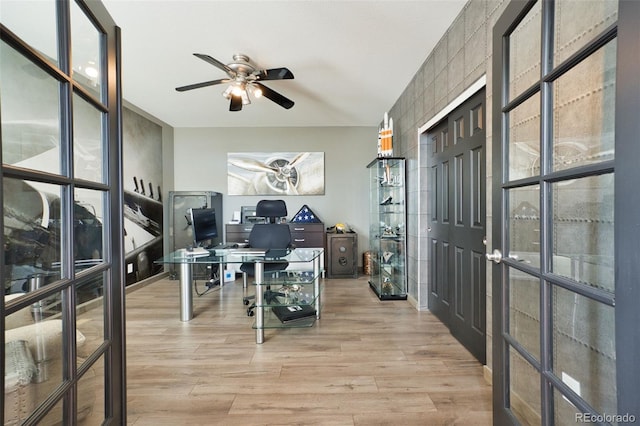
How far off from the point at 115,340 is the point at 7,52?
1.10 meters

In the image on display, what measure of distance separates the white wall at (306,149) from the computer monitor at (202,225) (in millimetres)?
1284

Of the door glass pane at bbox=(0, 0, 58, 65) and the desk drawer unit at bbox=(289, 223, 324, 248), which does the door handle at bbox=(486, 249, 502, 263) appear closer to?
the door glass pane at bbox=(0, 0, 58, 65)

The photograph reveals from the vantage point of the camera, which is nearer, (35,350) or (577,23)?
(35,350)

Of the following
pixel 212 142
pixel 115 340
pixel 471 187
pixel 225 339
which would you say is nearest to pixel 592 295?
pixel 471 187

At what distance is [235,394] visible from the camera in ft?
5.34

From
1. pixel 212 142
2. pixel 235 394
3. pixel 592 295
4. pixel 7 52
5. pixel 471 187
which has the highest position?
pixel 212 142

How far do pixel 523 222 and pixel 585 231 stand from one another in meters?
0.20

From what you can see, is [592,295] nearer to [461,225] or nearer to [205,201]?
[461,225]

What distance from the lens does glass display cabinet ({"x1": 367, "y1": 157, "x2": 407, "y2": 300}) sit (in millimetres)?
3301

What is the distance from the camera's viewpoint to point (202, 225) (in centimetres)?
338

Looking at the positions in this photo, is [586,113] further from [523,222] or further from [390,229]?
[390,229]

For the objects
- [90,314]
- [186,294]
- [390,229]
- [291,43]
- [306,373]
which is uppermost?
[291,43]

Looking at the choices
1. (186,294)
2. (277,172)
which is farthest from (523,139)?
(277,172)

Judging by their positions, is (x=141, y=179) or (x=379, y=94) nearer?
(x=379, y=94)
